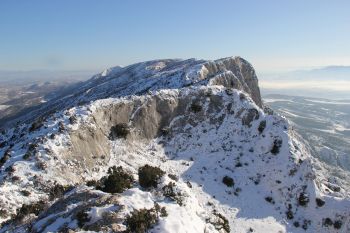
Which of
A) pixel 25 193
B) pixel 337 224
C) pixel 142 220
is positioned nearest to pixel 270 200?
pixel 337 224

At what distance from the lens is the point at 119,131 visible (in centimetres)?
5222

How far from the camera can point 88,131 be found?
47.1 meters

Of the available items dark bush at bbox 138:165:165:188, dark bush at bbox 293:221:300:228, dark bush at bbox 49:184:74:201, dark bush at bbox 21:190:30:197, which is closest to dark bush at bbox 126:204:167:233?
dark bush at bbox 138:165:165:188

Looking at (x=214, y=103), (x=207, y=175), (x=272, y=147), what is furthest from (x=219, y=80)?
(x=207, y=175)

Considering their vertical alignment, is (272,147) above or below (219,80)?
below

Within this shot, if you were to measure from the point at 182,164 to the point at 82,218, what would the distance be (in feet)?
105

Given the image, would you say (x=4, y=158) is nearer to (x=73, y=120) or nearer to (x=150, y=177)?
(x=73, y=120)

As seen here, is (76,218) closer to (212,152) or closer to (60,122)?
(60,122)

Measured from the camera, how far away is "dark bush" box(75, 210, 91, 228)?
2202 centimetres

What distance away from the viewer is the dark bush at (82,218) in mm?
22019

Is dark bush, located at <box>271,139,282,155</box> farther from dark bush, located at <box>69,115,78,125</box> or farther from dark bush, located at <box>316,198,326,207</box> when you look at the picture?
dark bush, located at <box>69,115,78,125</box>

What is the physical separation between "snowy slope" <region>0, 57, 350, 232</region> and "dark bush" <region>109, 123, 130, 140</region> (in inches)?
23.1

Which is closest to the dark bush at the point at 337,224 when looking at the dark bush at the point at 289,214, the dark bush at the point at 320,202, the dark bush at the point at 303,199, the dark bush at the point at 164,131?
the dark bush at the point at 320,202

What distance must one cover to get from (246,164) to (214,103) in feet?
44.1
